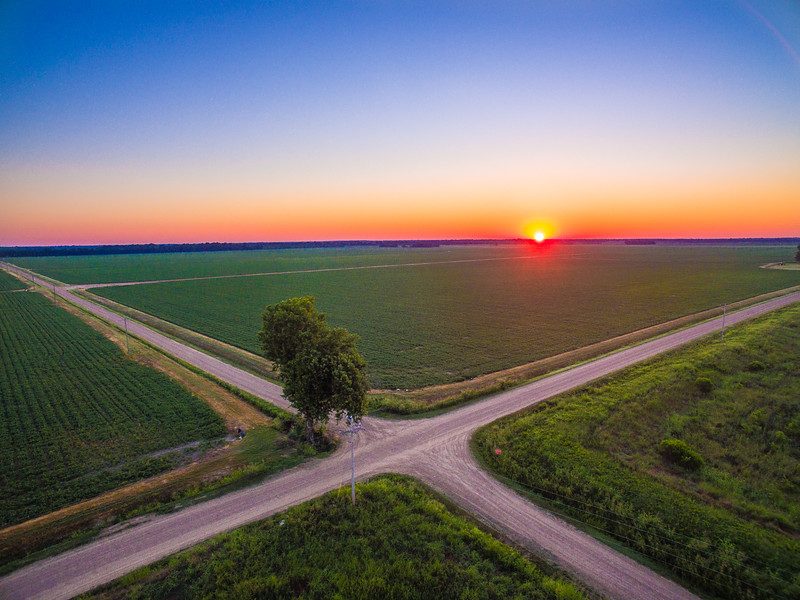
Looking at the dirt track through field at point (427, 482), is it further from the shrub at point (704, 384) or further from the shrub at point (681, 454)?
the shrub at point (704, 384)

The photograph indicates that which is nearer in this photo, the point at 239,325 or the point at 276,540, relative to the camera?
the point at 276,540

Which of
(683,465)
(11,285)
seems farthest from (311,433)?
(11,285)

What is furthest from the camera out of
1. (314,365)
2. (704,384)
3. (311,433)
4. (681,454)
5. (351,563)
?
(704,384)

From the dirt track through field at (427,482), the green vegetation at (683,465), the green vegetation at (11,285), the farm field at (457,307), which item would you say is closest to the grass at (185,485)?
the dirt track through field at (427,482)

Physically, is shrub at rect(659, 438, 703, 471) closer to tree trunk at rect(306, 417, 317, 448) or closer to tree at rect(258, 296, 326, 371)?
tree trunk at rect(306, 417, 317, 448)

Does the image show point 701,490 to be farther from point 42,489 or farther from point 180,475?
point 42,489

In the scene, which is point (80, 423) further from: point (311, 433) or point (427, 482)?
point (427, 482)

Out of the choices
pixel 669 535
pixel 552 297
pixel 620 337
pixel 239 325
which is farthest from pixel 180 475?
pixel 552 297

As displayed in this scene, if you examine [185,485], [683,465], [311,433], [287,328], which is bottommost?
[683,465]
